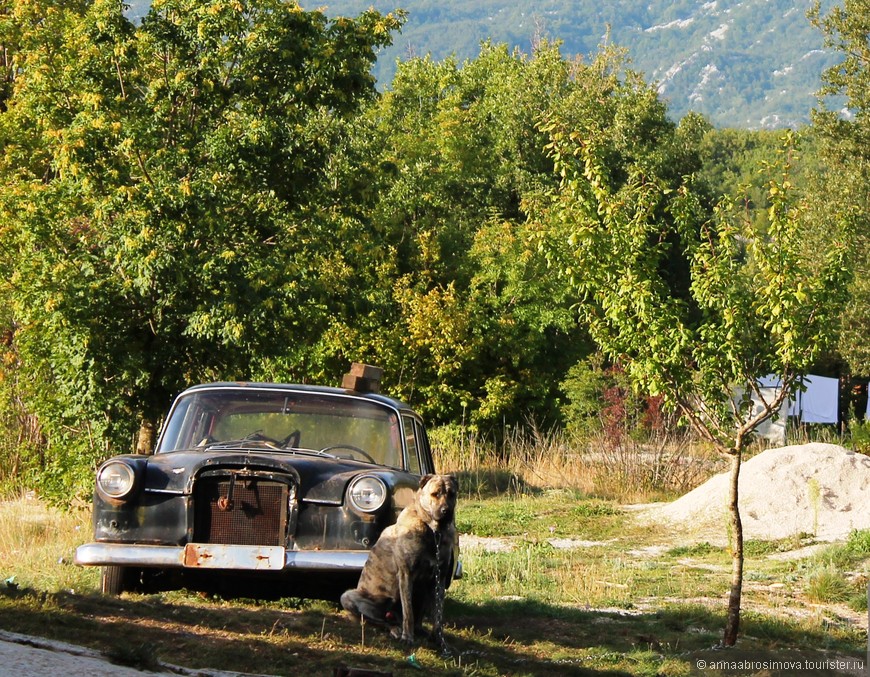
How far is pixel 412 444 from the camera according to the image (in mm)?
9320

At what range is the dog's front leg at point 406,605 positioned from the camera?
289 inches

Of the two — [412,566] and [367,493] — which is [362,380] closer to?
[367,493]

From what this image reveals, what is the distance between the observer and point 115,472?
7.97m

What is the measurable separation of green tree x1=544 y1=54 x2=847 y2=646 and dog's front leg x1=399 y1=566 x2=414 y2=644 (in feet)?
10.1

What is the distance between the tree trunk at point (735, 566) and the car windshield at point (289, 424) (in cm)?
276

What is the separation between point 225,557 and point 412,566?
1.26 metres

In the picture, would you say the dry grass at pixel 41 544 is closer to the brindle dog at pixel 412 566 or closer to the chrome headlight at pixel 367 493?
the chrome headlight at pixel 367 493

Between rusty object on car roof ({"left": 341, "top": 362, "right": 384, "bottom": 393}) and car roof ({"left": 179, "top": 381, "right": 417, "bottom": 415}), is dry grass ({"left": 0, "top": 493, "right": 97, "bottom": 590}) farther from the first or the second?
rusty object on car roof ({"left": 341, "top": 362, "right": 384, "bottom": 393})

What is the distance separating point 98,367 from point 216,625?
749cm

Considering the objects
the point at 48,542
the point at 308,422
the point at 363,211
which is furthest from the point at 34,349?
the point at 308,422

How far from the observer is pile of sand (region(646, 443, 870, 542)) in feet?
58.5

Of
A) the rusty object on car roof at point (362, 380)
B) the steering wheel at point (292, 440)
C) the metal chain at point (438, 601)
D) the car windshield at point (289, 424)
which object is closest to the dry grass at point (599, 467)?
the rusty object on car roof at point (362, 380)

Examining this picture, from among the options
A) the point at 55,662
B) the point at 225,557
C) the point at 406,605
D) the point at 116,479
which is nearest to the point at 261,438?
the point at 116,479

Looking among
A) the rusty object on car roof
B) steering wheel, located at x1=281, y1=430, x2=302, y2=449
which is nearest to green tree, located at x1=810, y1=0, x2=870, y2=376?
the rusty object on car roof
